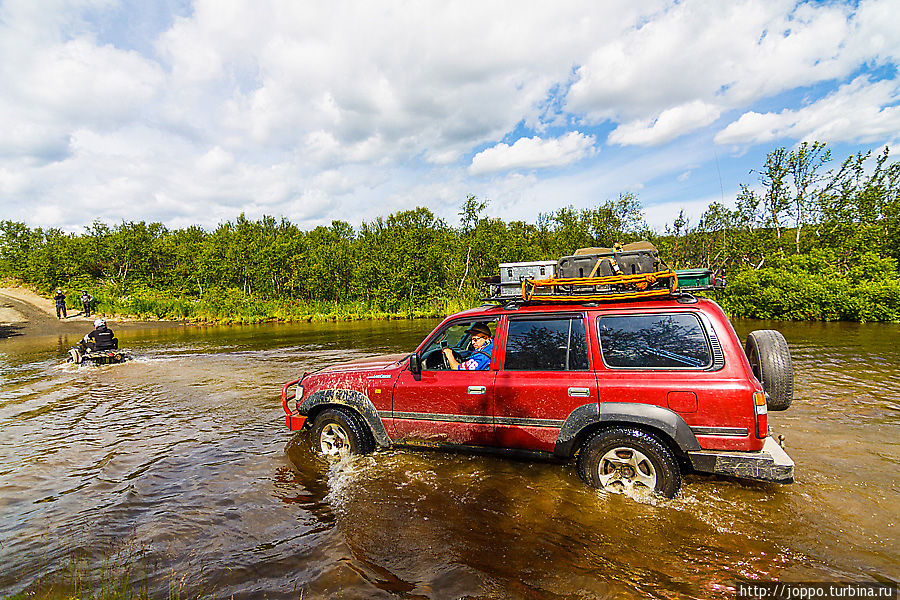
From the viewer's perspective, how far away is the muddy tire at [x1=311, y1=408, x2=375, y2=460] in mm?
5461

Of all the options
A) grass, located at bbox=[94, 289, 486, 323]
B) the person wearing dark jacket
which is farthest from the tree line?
the person wearing dark jacket

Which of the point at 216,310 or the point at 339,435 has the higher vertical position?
the point at 216,310

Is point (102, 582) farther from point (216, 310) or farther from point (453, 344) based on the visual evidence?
point (216, 310)

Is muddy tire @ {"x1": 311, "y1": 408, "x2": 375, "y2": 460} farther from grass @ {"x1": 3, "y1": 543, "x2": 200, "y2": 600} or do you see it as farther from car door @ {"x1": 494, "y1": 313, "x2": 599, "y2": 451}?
grass @ {"x1": 3, "y1": 543, "x2": 200, "y2": 600}

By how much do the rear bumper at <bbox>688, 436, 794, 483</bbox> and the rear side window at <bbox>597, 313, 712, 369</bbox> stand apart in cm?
83

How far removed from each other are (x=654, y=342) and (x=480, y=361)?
1878 millimetres

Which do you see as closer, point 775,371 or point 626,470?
point 626,470

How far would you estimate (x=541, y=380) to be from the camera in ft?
15.1

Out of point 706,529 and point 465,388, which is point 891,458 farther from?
point 465,388

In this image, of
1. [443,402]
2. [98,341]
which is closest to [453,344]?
[443,402]

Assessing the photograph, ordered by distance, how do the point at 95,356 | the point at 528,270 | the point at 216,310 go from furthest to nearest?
1. the point at 216,310
2. the point at 95,356
3. the point at 528,270

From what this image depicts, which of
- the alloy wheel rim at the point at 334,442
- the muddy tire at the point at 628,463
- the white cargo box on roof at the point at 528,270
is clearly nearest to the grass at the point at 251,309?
the white cargo box on roof at the point at 528,270

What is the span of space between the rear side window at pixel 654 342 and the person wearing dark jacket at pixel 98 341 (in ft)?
48.4

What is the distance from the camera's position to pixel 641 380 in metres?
4.21
